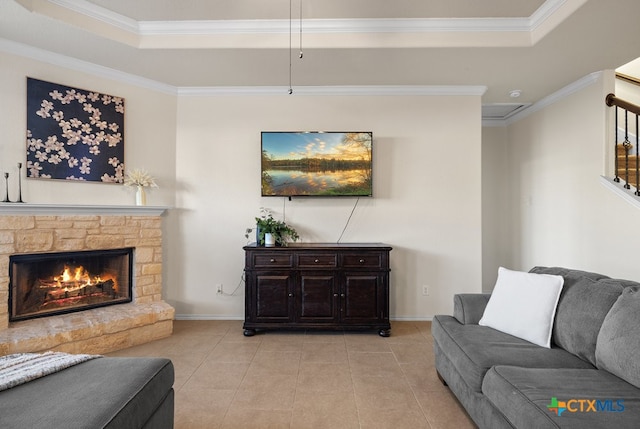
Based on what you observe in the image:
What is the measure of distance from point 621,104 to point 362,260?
2.95 metres

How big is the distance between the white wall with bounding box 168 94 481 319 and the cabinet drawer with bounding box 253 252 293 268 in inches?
21.5

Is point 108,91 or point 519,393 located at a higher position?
point 108,91

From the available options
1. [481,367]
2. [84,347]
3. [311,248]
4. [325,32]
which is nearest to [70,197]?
[84,347]

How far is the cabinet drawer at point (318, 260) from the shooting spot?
3340 millimetres

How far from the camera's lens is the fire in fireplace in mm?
2891

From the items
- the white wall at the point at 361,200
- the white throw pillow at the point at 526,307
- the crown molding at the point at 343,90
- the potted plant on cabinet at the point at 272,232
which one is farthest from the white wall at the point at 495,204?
the potted plant on cabinet at the point at 272,232

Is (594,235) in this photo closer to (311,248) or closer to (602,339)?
(602,339)

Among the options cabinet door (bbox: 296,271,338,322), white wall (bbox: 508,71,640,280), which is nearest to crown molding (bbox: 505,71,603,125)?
white wall (bbox: 508,71,640,280)

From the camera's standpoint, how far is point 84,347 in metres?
2.80

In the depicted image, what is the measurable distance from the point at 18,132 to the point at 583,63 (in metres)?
5.35

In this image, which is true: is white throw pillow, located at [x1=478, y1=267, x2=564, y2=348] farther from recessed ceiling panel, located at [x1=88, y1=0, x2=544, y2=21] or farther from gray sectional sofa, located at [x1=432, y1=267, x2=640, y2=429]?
recessed ceiling panel, located at [x1=88, y1=0, x2=544, y2=21]

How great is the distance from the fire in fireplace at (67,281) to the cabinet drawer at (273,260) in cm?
139

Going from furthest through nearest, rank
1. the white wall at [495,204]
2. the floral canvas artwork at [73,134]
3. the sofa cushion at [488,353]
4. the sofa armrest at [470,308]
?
the white wall at [495,204]
the floral canvas artwork at [73,134]
the sofa armrest at [470,308]
the sofa cushion at [488,353]

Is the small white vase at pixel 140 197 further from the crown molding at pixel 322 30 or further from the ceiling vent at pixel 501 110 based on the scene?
the ceiling vent at pixel 501 110
